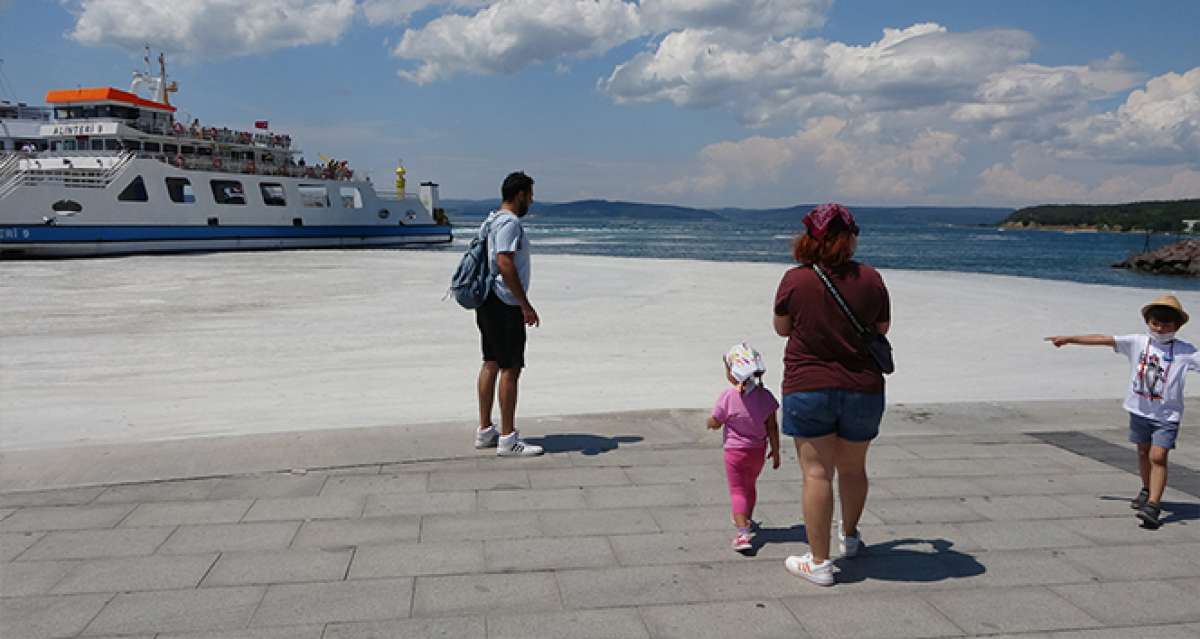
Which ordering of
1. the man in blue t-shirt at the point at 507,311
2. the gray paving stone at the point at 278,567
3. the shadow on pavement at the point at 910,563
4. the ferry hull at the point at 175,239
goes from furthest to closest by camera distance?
the ferry hull at the point at 175,239, the man in blue t-shirt at the point at 507,311, the shadow on pavement at the point at 910,563, the gray paving stone at the point at 278,567

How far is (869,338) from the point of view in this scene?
10.3 feet

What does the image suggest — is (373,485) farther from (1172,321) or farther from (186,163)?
(186,163)

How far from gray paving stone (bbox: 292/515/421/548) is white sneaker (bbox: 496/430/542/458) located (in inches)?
42.4

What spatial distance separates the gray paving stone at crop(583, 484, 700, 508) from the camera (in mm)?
4223

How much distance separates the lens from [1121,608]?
309 cm

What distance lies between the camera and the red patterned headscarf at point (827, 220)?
10.4 feet

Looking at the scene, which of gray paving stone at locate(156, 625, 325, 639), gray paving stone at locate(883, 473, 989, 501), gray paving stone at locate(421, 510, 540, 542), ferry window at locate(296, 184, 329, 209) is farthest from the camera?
ferry window at locate(296, 184, 329, 209)

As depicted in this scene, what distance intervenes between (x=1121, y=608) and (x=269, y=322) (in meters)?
11.1

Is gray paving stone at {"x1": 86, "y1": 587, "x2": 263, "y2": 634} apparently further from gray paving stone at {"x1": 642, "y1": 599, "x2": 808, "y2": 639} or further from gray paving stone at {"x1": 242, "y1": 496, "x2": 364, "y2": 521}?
gray paving stone at {"x1": 642, "y1": 599, "x2": 808, "y2": 639}

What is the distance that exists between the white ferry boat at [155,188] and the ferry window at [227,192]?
0.06m

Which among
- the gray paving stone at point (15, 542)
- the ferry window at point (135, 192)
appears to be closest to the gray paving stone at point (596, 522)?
the gray paving stone at point (15, 542)

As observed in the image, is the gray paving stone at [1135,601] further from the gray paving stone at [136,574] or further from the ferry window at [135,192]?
the ferry window at [135,192]

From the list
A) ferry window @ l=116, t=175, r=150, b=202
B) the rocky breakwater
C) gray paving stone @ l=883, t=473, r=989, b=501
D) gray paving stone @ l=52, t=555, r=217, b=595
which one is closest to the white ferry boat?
ferry window @ l=116, t=175, r=150, b=202

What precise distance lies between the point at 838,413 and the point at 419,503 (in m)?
2.15
